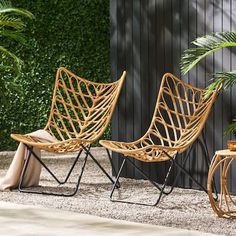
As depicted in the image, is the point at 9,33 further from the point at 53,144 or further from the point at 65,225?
the point at 65,225

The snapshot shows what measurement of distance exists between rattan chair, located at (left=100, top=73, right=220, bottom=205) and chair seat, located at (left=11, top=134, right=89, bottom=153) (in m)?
0.33

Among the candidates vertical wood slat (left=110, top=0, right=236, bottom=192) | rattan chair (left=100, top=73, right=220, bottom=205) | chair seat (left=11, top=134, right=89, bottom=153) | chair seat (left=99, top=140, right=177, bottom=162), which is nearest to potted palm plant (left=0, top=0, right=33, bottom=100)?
vertical wood slat (left=110, top=0, right=236, bottom=192)

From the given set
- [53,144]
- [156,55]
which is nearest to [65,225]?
[53,144]

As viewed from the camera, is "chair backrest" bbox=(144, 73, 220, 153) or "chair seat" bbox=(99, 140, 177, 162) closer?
"chair seat" bbox=(99, 140, 177, 162)

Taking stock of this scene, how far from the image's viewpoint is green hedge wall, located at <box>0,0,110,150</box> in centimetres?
1002

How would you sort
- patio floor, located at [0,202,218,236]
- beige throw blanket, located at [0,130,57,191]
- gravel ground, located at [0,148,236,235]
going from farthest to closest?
beige throw blanket, located at [0,130,57,191]
gravel ground, located at [0,148,236,235]
patio floor, located at [0,202,218,236]

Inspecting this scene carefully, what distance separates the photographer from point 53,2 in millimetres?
9992

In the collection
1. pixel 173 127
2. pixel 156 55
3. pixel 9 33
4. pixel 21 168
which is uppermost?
pixel 9 33

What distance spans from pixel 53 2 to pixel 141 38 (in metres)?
3.24

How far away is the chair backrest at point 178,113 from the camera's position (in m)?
5.95

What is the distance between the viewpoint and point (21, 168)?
6.50 meters

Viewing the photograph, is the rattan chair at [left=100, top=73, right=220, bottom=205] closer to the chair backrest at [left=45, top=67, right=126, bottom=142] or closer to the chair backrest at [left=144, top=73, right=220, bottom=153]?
the chair backrest at [left=144, top=73, right=220, bottom=153]

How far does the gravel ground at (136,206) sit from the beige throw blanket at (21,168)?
156mm

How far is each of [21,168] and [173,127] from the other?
127 cm
